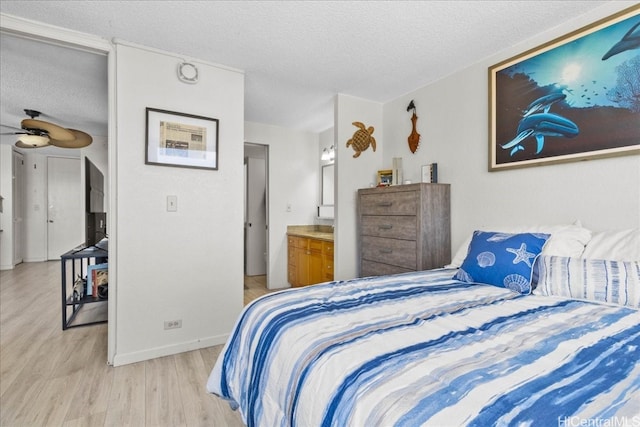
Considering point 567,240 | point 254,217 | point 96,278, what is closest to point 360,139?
point 567,240

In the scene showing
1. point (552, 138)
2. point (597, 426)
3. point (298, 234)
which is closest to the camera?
point (597, 426)

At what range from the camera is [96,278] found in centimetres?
296

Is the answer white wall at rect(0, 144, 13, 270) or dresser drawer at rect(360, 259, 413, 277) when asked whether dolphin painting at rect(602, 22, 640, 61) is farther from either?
white wall at rect(0, 144, 13, 270)

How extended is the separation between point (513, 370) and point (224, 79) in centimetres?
274

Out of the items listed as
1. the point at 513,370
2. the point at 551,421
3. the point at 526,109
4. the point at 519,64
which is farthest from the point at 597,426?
the point at 519,64

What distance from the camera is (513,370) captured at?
0.76 m

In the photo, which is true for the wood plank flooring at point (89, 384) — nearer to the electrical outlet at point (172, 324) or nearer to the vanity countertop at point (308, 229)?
the electrical outlet at point (172, 324)

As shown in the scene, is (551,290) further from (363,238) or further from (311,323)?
(363,238)

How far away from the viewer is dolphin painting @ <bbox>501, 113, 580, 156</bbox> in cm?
196

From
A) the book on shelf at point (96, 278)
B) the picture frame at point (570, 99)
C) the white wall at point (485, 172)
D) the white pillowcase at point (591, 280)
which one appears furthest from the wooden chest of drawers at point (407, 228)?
the book on shelf at point (96, 278)

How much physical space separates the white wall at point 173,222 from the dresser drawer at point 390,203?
1.20 meters

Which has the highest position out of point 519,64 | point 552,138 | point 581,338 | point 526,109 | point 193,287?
point 519,64

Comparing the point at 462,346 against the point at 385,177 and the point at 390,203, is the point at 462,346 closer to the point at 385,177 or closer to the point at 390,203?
the point at 390,203

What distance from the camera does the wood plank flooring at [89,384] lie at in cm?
164
